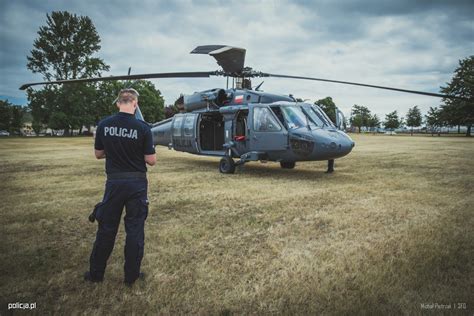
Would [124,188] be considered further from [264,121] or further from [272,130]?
[264,121]

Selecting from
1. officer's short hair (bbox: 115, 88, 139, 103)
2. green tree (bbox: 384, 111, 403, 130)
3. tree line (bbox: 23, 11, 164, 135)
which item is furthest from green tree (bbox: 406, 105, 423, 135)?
officer's short hair (bbox: 115, 88, 139, 103)

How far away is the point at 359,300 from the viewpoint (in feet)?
9.01

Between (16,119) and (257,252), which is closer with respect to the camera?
(257,252)

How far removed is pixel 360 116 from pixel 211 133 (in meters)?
118

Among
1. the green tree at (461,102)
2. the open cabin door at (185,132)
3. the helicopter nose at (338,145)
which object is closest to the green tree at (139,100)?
the open cabin door at (185,132)

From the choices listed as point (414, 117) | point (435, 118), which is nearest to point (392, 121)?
point (414, 117)

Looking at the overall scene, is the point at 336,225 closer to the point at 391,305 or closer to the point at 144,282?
the point at 391,305

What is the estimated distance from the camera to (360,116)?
119 m

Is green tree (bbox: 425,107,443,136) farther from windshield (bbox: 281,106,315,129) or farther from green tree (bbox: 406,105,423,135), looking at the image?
windshield (bbox: 281,106,315,129)

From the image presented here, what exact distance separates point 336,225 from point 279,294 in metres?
2.22

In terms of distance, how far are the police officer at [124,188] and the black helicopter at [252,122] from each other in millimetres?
5150

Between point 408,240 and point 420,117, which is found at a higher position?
point 420,117

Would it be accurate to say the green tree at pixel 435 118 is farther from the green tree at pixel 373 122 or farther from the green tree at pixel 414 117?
the green tree at pixel 373 122

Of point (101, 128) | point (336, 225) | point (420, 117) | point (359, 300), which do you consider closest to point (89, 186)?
point (101, 128)
